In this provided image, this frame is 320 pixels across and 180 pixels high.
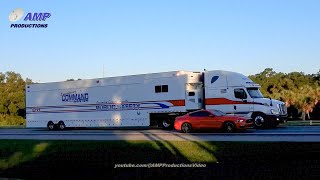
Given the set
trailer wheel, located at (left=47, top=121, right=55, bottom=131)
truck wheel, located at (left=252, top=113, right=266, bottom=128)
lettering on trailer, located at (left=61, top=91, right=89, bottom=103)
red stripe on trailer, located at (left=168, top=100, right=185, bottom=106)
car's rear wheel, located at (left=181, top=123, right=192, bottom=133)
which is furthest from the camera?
trailer wheel, located at (left=47, top=121, right=55, bottom=131)

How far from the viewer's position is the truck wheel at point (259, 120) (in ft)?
89.0

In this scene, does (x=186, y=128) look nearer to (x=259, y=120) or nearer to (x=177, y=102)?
(x=177, y=102)

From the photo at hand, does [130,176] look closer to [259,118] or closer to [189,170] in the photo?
[189,170]

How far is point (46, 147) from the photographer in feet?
62.6

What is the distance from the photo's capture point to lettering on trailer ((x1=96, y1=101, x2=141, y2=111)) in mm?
31453

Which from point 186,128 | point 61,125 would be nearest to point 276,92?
point 61,125

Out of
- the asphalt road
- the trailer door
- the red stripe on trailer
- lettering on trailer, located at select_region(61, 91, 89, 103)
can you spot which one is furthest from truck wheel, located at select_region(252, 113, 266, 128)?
lettering on trailer, located at select_region(61, 91, 89, 103)

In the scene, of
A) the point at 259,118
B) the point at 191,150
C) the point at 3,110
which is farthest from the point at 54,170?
the point at 3,110

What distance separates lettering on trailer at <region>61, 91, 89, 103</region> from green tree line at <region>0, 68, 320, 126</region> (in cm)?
4005

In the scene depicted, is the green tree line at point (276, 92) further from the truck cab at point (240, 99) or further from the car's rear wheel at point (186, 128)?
the car's rear wheel at point (186, 128)

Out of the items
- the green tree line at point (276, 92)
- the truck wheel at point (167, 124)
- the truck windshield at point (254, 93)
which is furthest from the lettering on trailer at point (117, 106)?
the green tree line at point (276, 92)

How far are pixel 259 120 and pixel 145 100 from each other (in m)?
7.91

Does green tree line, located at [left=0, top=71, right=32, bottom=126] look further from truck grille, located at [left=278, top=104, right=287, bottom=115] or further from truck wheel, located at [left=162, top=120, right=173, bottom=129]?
truck grille, located at [left=278, top=104, right=287, bottom=115]

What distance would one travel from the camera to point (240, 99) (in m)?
27.7
